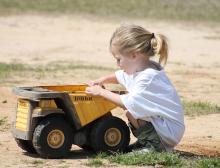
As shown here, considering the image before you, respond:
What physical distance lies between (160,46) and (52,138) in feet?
4.03

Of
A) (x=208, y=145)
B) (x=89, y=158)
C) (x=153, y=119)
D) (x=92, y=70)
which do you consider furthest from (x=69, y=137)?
(x=92, y=70)

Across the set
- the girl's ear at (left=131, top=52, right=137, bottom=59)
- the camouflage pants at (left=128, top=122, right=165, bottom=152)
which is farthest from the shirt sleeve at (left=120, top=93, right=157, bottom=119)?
the girl's ear at (left=131, top=52, right=137, bottom=59)

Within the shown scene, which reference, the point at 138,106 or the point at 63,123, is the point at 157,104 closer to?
the point at 138,106

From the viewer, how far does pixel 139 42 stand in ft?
23.4

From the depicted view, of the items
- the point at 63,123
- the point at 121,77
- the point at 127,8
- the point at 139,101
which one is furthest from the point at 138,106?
the point at 127,8

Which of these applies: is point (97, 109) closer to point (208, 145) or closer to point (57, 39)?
point (208, 145)

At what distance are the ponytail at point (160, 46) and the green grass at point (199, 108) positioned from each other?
3.23m

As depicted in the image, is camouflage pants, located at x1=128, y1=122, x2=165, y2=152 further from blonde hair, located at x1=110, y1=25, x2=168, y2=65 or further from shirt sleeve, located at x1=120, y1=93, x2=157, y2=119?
blonde hair, located at x1=110, y1=25, x2=168, y2=65

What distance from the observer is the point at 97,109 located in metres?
7.14

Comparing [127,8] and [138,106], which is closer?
[138,106]

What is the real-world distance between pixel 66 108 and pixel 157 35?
102 centimetres

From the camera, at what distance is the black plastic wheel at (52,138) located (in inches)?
271

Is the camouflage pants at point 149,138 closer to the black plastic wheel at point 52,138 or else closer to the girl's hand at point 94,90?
the girl's hand at point 94,90

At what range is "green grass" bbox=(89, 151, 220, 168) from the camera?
650 cm
